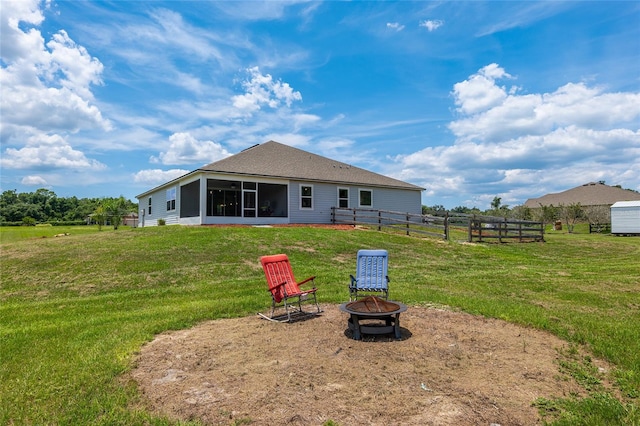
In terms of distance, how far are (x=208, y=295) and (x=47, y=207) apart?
70.1 m

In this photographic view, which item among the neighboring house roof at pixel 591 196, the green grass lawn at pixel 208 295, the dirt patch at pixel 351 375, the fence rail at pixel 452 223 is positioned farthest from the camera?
the neighboring house roof at pixel 591 196

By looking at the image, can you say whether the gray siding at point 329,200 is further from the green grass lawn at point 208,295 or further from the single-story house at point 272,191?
the green grass lawn at point 208,295

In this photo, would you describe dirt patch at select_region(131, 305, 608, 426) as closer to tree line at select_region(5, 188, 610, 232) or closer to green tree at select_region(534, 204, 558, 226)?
tree line at select_region(5, 188, 610, 232)

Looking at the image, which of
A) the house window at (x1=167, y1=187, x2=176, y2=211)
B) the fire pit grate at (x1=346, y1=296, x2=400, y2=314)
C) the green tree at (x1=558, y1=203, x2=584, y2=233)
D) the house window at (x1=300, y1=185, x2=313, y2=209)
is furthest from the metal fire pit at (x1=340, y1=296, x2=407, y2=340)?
the green tree at (x1=558, y1=203, x2=584, y2=233)

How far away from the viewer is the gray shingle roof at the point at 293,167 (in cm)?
2053

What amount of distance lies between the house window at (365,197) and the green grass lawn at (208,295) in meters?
6.85

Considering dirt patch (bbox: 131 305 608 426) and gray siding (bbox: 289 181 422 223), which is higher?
gray siding (bbox: 289 181 422 223)

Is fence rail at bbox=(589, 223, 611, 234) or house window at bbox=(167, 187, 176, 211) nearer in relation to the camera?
house window at bbox=(167, 187, 176, 211)

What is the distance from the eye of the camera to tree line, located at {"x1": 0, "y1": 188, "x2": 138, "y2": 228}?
171ft

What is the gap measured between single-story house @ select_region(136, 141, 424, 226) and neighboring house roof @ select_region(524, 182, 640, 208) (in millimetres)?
29691

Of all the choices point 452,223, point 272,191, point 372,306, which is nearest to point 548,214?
point 452,223

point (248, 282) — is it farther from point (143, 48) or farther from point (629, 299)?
point (143, 48)

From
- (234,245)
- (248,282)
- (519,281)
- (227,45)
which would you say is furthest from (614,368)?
(227,45)

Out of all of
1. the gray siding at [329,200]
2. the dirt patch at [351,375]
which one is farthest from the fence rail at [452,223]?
the dirt patch at [351,375]
